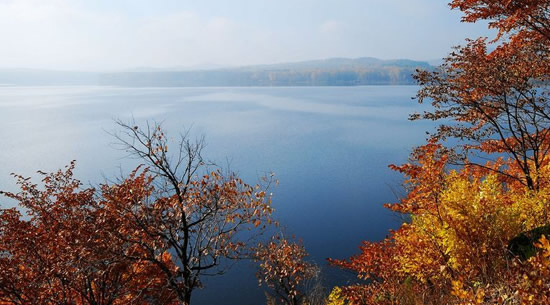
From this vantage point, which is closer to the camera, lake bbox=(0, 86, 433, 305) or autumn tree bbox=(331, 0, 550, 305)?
autumn tree bbox=(331, 0, 550, 305)

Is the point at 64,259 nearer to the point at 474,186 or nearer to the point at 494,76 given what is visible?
the point at 474,186

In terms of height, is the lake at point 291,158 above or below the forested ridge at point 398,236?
below

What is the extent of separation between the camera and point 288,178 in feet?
138

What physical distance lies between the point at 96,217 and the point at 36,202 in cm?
463

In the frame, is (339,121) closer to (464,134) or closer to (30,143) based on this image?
(30,143)

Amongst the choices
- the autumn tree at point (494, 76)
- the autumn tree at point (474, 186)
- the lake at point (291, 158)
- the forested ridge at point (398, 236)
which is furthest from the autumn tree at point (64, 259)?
the autumn tree at point (494, 76)

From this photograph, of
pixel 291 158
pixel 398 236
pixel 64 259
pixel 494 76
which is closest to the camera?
pixel 64 259

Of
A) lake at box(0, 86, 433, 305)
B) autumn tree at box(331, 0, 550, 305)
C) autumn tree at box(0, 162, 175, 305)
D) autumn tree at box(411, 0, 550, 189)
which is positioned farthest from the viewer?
lake at box(0, 86, 433, 305)

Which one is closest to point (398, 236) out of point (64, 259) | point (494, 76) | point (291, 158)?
point (494, 76)

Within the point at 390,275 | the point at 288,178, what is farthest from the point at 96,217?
the point at 288,178

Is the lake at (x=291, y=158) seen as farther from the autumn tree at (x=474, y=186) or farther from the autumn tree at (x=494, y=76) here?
the autumn tree at (x=494, y=76)

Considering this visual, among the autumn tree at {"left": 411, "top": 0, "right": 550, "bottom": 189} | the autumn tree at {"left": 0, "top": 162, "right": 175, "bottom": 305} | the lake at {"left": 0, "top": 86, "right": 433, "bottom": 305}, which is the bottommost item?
the lake at {"left": 0, "top": 86, "right": 433, "bottom": 305}

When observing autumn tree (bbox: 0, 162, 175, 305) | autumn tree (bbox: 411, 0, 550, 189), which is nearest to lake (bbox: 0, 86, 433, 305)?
autumn tree (bbox: 0, 162, 175, 305)

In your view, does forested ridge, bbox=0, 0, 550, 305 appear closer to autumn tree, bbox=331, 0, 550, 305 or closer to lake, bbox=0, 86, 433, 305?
autumn tree, bbox=331, 0, 550, 305
